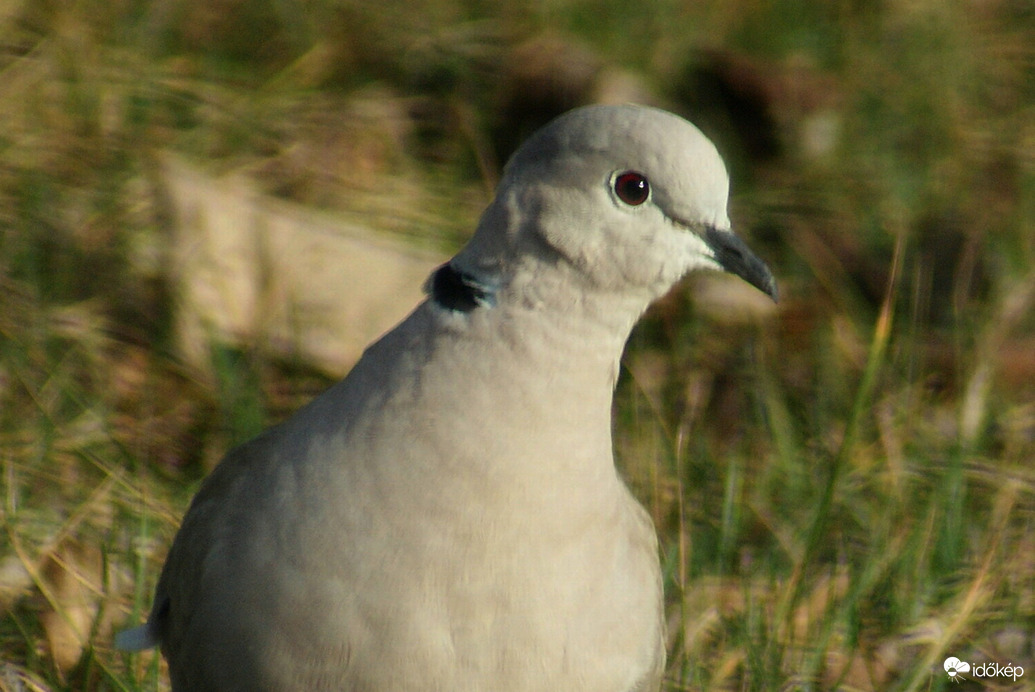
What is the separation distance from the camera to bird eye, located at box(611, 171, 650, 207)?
2.17 metres

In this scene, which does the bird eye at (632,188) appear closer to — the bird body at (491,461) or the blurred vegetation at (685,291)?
the bird body at (491,461)

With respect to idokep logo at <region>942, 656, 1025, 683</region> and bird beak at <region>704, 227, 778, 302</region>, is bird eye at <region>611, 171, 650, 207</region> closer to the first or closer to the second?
bird beak at <region>704, 227, 778, 302</region>

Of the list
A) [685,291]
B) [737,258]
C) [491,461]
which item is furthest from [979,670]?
[685,291]

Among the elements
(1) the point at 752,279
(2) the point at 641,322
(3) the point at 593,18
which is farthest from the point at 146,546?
(3) the point at 593,18

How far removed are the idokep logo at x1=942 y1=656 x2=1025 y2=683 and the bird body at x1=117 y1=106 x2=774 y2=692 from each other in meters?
1.12

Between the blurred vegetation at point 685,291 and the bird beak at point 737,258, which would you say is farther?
the blurred vegetation at point 685,291

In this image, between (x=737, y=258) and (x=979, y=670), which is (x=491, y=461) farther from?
(x=979, y=670)

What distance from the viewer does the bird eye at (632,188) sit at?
2170 mm

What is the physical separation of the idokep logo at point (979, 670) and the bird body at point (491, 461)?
1.12 m

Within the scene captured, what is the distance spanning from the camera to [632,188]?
7.14ft

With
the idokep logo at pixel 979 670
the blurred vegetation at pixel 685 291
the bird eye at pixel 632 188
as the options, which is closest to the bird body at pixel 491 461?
the bird eye at pixel 632 188

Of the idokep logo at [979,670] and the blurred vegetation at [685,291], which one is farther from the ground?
the blurred vegetation at [685,291]

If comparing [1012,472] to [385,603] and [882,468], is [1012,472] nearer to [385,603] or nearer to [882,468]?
[882,468]

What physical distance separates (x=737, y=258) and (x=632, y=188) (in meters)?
0.23
